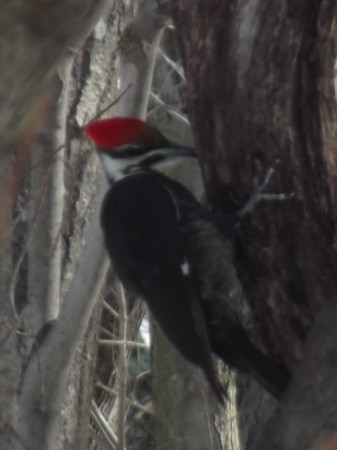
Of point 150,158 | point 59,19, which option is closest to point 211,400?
point 150,158

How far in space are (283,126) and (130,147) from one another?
585 millimetres

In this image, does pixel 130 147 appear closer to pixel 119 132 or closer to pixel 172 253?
pixel 119 132

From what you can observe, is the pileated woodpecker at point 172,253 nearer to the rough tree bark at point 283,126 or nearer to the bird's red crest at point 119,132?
the bird's red crest at point 119,132

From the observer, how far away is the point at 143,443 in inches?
311

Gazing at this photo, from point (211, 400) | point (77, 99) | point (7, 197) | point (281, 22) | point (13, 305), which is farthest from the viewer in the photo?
point (211, 400)

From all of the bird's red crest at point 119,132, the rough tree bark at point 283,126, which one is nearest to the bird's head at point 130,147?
the bird's red crest at point 119,132

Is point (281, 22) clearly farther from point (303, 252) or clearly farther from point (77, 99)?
point (77, 99)

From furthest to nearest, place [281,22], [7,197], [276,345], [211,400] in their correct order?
[211,400], [276,345], [281,22], [7,197]

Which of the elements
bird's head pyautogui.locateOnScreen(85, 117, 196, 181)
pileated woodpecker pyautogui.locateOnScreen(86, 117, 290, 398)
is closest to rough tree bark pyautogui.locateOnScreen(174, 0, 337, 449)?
pileated woodpecker pyautogui.locateOnScreen(86, 117, 290, 398)

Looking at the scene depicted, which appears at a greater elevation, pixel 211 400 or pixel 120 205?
pixel 120 205

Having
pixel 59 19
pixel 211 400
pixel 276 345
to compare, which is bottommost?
pixel 211 400

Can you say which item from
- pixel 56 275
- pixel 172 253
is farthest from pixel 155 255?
pixel 56 275

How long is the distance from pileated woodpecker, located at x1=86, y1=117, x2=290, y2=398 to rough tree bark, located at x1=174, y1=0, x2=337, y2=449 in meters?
0.16

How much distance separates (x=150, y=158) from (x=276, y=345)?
71 centimetres
